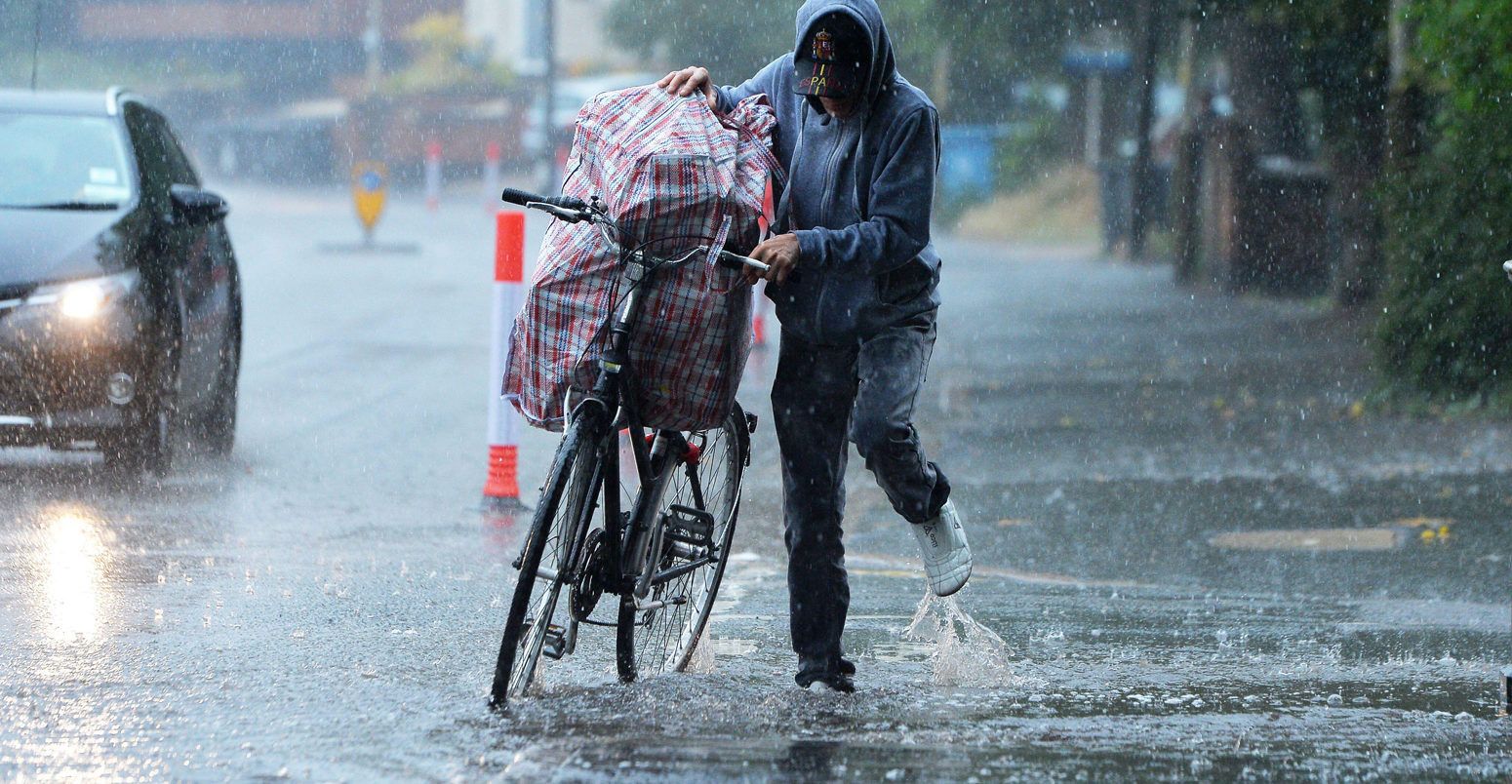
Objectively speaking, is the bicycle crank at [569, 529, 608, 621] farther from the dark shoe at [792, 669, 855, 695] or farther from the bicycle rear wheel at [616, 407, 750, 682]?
the dark shoe at [792, 669, 855, 695]

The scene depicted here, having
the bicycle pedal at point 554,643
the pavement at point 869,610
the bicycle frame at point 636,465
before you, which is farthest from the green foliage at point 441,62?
the bicycle pedal at point 554,643

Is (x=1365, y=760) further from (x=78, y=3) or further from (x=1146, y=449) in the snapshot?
(x=78, y=3)

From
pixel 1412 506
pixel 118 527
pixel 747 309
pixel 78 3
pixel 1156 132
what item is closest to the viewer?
pixel 747 309

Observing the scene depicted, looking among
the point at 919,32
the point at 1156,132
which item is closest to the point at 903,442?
the point at 919,32

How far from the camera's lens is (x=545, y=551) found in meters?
4.30

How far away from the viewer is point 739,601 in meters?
5.90

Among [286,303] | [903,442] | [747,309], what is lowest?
[286,303]

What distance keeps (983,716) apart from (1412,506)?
4073 millimetres

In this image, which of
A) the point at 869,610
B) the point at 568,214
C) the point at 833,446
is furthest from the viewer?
the point at 869,610

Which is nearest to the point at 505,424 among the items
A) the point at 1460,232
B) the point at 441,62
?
the point at 1460,232

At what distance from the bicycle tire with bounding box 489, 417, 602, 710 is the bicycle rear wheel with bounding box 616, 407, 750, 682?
0.32m

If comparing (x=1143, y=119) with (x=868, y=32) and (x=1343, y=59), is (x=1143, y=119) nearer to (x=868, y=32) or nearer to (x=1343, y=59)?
(x=1343, y=59)

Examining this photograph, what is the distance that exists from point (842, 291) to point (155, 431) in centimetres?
448

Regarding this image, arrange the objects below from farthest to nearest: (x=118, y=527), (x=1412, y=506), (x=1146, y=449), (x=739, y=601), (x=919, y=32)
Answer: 1. (x=919, y=32)
2. (x=1146, y=449)
3. (x=1412, y=506)
4. (x=118, y=527)
5. (x=739, y=601)
